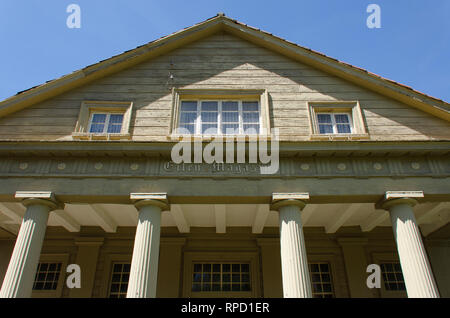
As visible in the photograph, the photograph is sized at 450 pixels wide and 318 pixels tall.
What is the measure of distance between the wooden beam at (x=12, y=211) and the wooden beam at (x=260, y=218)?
8.30m

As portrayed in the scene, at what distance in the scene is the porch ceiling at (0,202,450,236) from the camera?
10930 mm

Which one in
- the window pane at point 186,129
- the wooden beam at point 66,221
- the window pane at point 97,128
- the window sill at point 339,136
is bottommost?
the wooden beam at point 66,221

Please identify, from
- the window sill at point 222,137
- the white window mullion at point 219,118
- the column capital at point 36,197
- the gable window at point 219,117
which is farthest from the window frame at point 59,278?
the white window mullion at point 219,118

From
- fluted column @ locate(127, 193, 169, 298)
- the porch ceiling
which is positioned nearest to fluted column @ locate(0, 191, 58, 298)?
the porch ceiling

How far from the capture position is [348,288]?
12.0 meters

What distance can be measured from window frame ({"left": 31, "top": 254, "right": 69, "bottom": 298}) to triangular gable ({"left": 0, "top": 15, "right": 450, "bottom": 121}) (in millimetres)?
5876

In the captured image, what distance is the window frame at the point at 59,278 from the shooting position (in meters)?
11.9

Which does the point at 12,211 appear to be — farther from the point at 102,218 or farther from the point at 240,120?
the point at 240,120

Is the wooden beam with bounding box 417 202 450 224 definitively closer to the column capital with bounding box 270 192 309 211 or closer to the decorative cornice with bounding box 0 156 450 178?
the decorative cornice with bounding box 0 156 450 178

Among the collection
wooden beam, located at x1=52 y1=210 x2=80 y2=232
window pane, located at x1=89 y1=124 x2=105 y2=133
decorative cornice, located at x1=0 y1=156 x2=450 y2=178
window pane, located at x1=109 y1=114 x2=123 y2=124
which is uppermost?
window pane, located at x1=109 y1=114 x2=123 y2=124

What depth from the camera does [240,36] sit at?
13.3m

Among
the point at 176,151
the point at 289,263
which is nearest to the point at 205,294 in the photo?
the point at 289,263

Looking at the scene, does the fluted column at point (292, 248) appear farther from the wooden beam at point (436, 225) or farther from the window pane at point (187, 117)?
the wooden beam at point (436, 225)

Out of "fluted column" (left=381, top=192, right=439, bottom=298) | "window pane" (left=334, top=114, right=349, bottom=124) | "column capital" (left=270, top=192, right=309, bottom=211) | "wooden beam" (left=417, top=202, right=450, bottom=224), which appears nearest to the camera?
"fluted column" (left=381, top=192, right=439, bottom=298)
